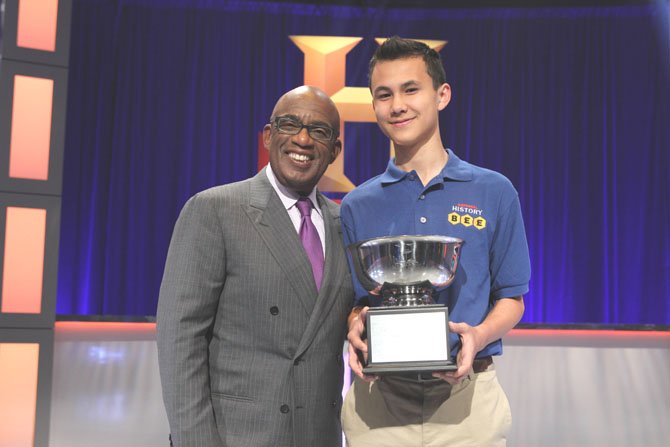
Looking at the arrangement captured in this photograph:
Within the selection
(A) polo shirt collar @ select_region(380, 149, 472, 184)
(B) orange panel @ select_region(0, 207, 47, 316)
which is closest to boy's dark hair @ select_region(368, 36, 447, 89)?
(A) polo shirt collar @ select_region(380, 149, 472, 184)

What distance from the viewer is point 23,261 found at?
350 cm

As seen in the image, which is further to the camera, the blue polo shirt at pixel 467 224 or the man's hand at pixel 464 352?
the blue polo shirt at pixel 467 224

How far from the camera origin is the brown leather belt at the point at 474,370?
150 cm

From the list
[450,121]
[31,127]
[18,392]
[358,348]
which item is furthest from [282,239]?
[450,121]

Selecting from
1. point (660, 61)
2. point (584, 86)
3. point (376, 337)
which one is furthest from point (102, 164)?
point (376, 337)

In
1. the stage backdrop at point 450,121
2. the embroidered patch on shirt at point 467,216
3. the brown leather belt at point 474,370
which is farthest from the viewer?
the stage backdrop at point 450,121

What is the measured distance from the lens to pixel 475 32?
301 inches

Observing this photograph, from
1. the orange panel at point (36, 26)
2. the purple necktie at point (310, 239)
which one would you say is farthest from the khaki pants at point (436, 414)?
the orange panel at point (36, 26)

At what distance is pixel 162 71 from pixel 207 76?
0.46 metres

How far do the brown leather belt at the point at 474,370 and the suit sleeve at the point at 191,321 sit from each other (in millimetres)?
482

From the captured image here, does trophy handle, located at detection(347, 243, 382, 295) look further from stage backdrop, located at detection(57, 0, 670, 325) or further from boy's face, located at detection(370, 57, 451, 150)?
stage backdrop, located at detection(57, 0, 670, 325)

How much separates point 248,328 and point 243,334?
2 centimetres

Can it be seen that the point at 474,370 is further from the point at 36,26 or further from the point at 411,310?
the point at 36,26

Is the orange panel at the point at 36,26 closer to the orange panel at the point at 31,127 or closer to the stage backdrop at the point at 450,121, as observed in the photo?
the orange panel at the point at 31,127
